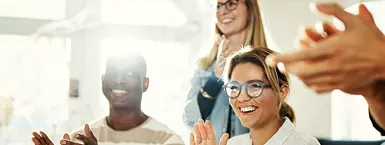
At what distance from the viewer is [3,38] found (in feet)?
3.15

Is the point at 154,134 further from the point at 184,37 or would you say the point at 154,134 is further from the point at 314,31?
the point at 314,31

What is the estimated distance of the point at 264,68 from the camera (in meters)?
0.91

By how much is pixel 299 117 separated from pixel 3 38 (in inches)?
34.1

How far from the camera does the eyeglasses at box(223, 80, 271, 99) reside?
35.5 inches

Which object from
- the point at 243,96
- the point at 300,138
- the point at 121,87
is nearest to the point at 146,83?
the point at 121,87

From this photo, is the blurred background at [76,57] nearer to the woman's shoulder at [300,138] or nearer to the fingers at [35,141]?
the fingers at [35,141]

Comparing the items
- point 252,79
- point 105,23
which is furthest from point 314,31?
point 105,23

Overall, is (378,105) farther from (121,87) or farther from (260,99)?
(121,87)

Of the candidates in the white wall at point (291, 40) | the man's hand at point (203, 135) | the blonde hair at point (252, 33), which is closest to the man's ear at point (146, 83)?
the blonde hair at point (252, 33)

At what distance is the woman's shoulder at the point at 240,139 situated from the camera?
95cm

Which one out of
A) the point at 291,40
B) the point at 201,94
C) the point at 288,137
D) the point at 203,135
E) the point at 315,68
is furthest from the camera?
the point at 291,40

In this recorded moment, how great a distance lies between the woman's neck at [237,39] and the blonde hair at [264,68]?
49 mm

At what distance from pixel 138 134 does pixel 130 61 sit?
0.44 ft

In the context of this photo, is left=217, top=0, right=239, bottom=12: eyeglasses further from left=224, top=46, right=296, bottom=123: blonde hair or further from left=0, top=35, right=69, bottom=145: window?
left=0, top=35, right=69, bottom=145: window
